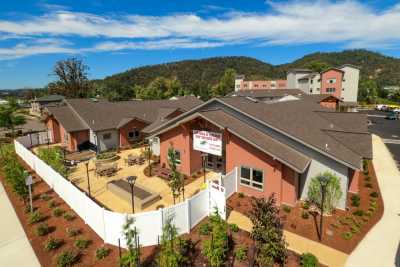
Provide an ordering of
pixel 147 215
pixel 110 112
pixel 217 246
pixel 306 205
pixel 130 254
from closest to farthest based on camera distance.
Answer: pixel 130 254, pixel 217 246, pixel 147 215, pixel 306 205, pixel 110 112

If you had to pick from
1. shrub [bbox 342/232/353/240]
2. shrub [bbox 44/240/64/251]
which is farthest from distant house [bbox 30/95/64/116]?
shrub [bbox 342/232/353/240]

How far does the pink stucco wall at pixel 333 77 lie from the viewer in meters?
60.9

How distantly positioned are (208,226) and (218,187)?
206 cm

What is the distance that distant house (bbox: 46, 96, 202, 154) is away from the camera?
85.7 feet

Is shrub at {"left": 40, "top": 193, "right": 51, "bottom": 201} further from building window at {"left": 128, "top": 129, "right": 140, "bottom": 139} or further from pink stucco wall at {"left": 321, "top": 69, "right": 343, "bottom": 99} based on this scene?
pink stucco wall at {"left": 321, "top": 69, "right": 343, "bottom": 99}

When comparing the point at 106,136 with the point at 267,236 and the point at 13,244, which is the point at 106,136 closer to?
the point at 13,244

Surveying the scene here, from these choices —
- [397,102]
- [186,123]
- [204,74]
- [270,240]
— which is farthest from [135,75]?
[270,240]

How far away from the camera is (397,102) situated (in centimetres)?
7525

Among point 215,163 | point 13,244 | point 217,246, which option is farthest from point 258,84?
point 13,244

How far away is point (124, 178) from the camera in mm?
17922

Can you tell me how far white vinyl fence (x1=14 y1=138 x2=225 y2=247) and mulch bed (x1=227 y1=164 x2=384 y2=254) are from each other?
2.11 meters

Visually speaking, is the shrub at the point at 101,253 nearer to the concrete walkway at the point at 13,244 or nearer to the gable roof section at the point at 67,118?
the concrete walkway at the point at 13,244

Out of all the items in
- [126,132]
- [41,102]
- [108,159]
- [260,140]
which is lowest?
[108,159]

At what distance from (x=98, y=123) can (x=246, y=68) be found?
531ft
